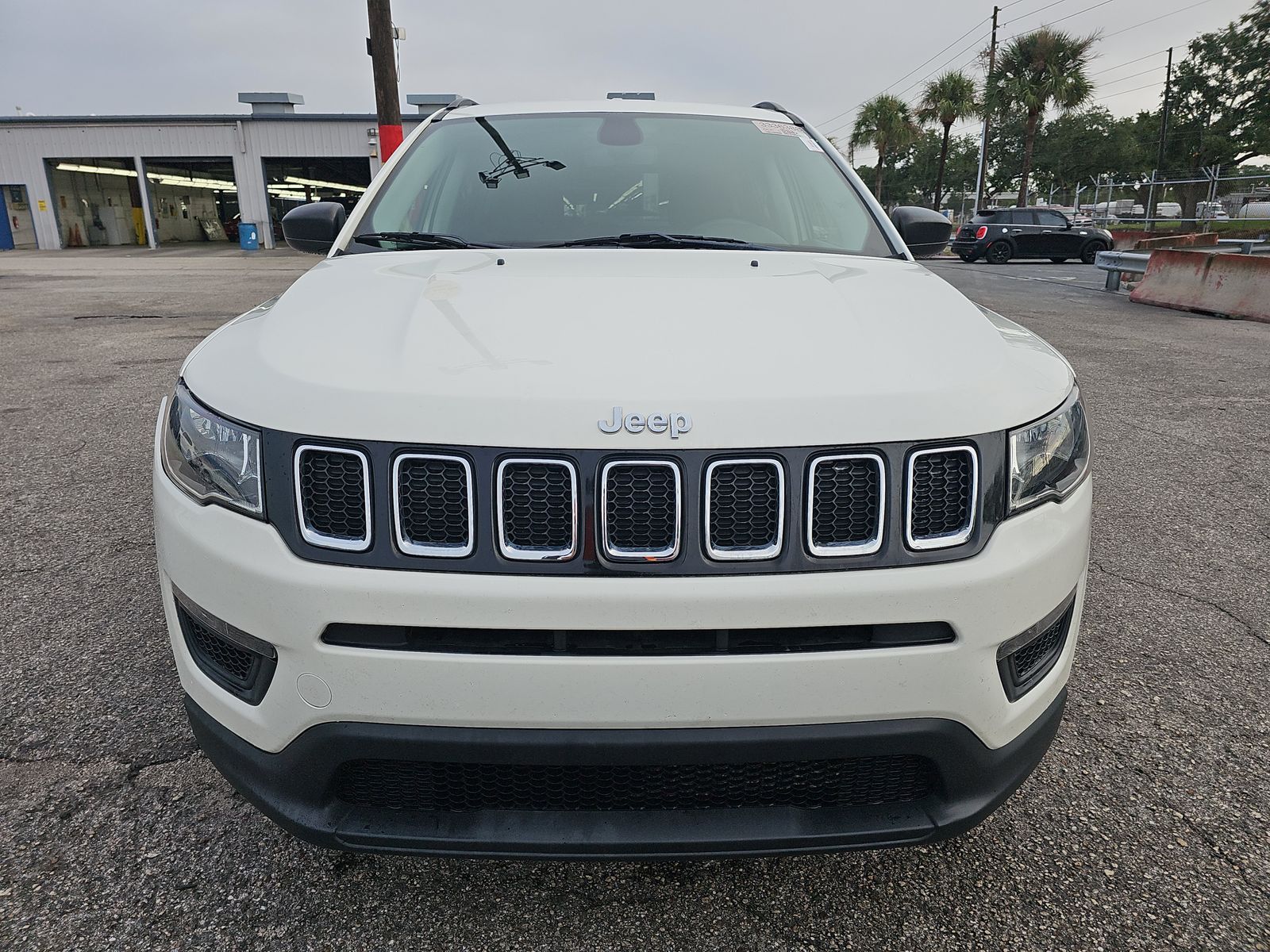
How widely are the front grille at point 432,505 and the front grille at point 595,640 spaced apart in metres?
0.14

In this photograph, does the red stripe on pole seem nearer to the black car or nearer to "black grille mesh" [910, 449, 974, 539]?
"black grille mesh" [910, 449, 974, 539]

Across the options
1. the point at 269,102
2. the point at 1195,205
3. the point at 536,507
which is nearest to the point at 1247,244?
the point at 536,507

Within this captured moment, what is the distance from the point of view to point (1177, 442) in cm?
506

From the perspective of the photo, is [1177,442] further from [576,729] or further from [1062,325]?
[1062,325]

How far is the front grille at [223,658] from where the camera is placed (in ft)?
4.71

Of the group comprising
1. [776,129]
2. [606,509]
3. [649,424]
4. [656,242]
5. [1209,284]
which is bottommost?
[1209,284]

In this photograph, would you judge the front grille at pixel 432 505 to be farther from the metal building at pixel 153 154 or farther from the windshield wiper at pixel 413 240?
the metal building at pixel 153 154

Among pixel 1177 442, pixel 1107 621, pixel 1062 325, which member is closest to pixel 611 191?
pixel 1107 621

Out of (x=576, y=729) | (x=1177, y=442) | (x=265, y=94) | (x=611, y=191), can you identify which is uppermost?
(x=265, y=94)

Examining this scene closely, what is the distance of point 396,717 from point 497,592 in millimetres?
263

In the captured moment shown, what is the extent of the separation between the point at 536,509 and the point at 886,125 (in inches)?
2066

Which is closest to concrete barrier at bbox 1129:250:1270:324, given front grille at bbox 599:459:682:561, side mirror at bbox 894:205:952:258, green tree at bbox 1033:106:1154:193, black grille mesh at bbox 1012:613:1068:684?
side mirror at bbox 894:205:952:258

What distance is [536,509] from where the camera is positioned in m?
1.36

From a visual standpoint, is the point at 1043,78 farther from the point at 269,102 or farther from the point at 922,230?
the point at 922,230
